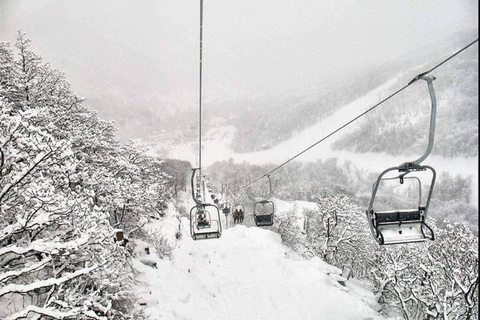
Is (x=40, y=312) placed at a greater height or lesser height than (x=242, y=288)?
greater

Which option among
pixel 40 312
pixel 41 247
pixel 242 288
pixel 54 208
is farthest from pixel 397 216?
pixel 242 288

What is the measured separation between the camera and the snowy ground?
15.5 metres

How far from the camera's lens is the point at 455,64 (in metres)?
176


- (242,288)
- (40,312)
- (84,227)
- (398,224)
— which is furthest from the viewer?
(242,288)

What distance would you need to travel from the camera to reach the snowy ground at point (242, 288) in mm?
15492

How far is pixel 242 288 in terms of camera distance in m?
21.1

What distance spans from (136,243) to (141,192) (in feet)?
15.1

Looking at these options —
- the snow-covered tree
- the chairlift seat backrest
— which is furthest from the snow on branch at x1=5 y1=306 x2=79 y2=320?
the chairlift seat backrest

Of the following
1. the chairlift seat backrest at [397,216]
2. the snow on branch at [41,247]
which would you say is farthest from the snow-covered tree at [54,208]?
the chairlift seat backrest at [397,216]

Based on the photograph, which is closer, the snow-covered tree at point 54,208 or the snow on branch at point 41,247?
the snow on branch at point 41,247

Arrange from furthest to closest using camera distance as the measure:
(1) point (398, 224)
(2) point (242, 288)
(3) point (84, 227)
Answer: (2) point (242, 288) → (3) point (84, 227) → (1) point (398, 224)

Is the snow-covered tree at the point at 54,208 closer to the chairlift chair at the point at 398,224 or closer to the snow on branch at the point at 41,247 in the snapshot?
the snow on branch at the point at 41,247

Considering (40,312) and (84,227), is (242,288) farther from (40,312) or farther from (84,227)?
(40,312)

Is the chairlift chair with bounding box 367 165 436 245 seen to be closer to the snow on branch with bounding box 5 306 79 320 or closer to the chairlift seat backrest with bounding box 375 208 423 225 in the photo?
the chairlift seat backrest with bounding box 375 208 423 225
